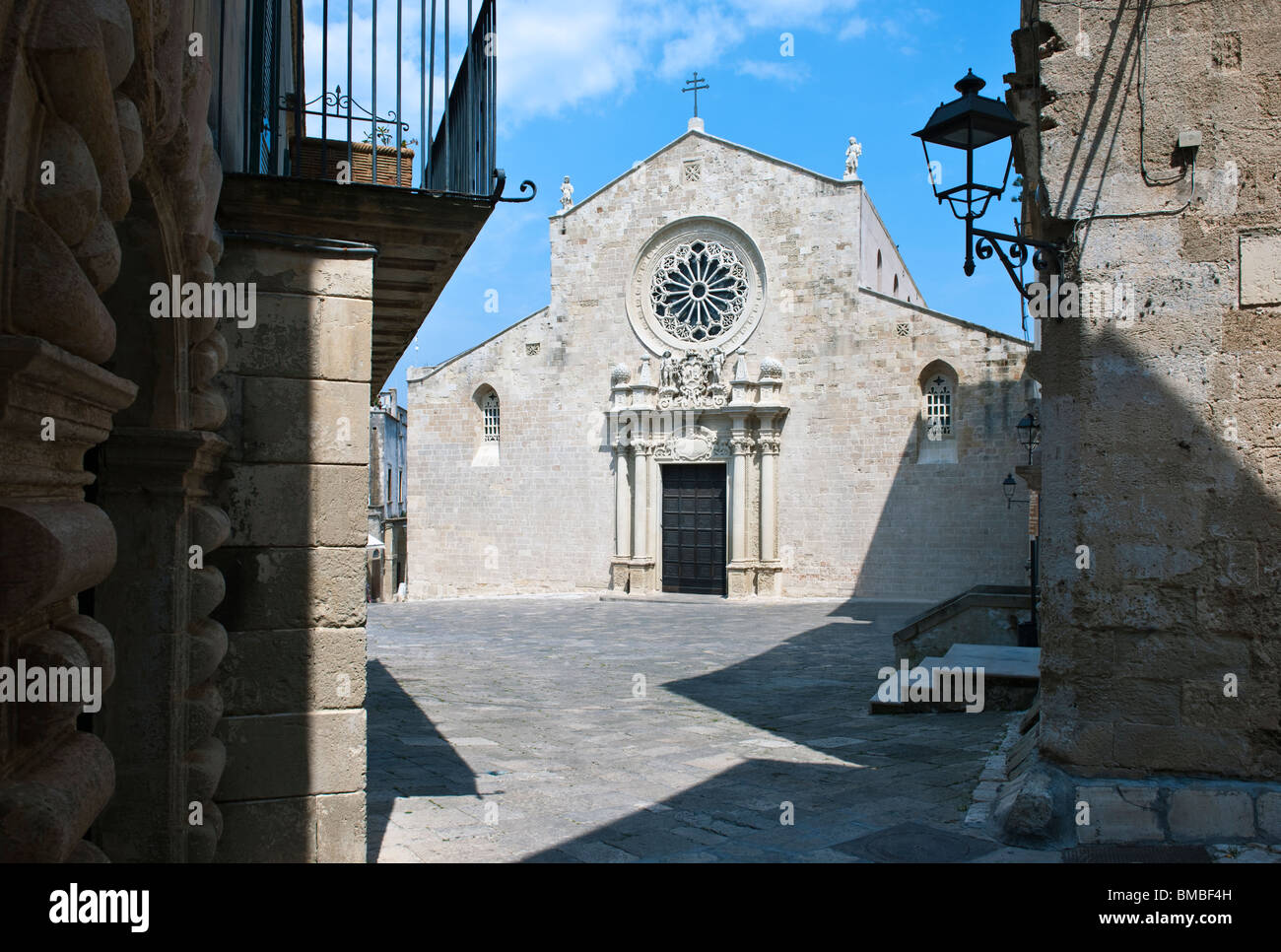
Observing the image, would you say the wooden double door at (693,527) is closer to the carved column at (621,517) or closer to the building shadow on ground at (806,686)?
the carved column at (621,517)

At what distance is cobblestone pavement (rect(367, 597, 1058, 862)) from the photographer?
4895 millimetres

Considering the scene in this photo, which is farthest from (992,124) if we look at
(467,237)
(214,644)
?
(214,644)

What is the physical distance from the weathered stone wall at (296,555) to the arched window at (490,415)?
63.7 feet

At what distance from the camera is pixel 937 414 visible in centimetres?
1970

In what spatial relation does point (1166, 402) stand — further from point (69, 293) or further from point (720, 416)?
point (720, 416)

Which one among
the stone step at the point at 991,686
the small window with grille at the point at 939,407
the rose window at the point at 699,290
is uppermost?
the rose window at the point at 699,290

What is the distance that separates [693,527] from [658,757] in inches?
601

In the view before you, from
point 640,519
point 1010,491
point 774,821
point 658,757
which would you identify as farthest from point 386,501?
point 774,821

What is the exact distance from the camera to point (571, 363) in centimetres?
2280

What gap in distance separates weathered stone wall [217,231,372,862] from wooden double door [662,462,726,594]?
17589mm

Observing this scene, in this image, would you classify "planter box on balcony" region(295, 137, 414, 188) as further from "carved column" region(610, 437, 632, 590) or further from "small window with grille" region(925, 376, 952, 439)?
"carved column" region(610, 437, 632, 590)

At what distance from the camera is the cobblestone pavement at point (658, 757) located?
4.89 meters

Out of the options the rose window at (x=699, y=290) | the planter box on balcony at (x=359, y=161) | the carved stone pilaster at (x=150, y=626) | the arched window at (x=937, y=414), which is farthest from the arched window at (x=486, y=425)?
the carved stone pilaster at (x=150, y=626)

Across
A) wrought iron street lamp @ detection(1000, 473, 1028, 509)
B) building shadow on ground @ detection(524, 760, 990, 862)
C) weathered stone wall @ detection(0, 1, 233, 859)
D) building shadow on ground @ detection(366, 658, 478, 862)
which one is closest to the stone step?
building shadow on ground @ detection(524, 760, 990, 862)
